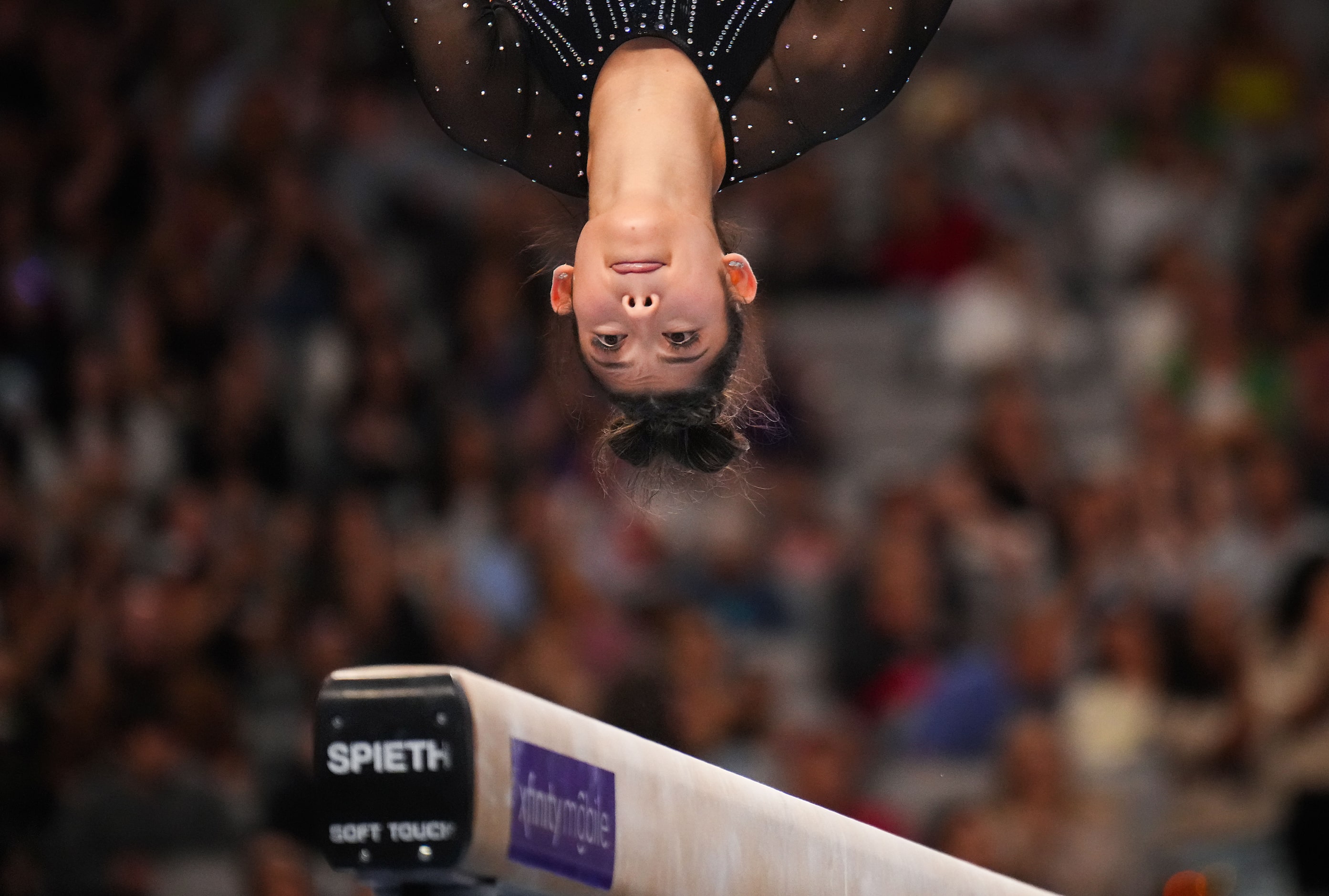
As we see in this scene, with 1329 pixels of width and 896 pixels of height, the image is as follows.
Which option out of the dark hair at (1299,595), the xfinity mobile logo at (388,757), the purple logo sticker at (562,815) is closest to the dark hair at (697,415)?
the purple logo sticker at (562,815)

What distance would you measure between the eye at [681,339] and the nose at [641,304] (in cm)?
7

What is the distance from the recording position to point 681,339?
3.05m

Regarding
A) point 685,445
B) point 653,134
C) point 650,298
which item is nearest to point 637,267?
point 650,298

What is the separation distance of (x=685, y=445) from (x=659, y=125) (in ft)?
1.92

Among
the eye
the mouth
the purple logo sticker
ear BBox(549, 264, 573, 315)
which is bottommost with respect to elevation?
the purple logo sticker

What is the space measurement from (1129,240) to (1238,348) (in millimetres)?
978

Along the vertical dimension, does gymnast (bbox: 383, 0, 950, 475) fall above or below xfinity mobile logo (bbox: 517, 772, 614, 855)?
above

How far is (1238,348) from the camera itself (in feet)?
25.2

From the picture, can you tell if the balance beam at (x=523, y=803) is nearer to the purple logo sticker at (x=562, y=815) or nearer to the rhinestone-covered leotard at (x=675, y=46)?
the purple logo sticker at (x=562, y=815)

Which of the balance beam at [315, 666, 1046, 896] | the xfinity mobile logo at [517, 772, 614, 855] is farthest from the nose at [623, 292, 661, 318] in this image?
the xfinity mobile logo at [517, 772, 614, 855]

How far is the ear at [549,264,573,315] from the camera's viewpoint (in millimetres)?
3211

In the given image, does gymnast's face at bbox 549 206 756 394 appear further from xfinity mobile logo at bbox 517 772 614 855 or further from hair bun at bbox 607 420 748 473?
xfinity mobile logo at bbox 517 772 614 855

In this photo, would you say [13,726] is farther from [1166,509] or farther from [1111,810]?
Answer: [1166,509]

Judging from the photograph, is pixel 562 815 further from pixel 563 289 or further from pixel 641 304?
pixel 563 289
